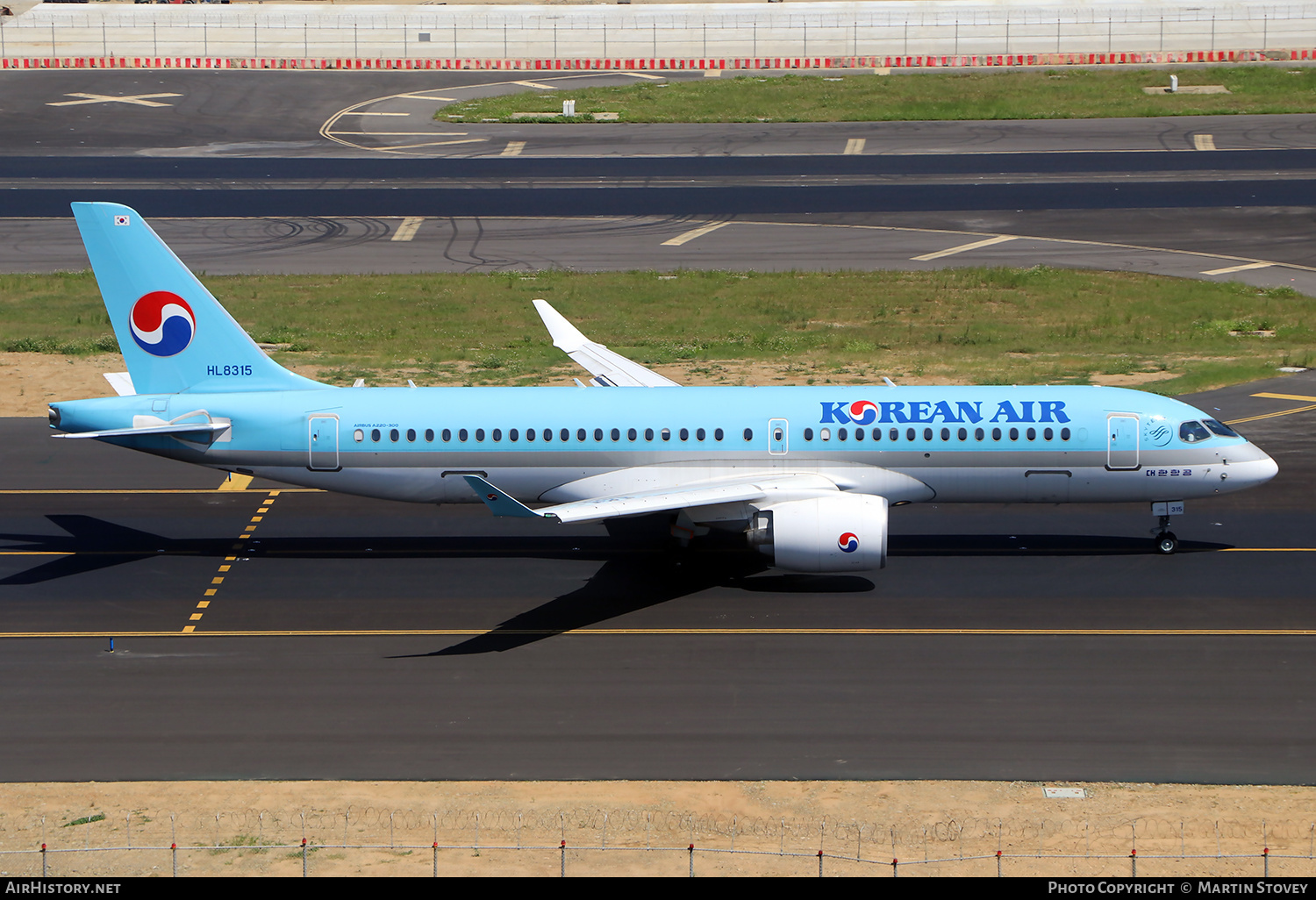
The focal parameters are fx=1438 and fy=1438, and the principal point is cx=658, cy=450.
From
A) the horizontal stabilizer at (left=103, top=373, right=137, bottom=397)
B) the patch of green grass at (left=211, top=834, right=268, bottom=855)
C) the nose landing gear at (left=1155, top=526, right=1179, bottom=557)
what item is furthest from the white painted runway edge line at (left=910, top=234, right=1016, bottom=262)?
the patch of green grass at (left=211, top=834, right=268, bottom=855)

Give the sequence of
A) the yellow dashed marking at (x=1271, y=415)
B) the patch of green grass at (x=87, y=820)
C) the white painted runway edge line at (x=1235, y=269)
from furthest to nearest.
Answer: the white painted runway edge line at (x=1235, y=269) < the yellow dashed marking at (x=1271, y=415) < the patch of green grass at (x=87, y=820)

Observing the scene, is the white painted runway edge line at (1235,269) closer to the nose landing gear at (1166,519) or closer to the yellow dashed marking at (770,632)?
the nose landing gear at (1166,519)

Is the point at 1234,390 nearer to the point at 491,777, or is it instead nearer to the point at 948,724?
the point at 948,724

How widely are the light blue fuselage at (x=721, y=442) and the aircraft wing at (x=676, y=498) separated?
0.58 meters

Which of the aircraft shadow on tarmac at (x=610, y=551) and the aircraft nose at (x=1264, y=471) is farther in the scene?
the aircraft nose at (x=1264, y=471)

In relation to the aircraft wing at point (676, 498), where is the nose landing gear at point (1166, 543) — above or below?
below

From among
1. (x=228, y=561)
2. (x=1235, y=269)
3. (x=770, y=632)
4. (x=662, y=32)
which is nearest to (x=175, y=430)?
(x=228, y=561)

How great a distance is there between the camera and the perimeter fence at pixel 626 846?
938 inches

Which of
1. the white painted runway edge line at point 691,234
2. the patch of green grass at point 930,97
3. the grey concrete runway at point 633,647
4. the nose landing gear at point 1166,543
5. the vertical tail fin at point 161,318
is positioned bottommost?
the grey concrete runway at point 633,647

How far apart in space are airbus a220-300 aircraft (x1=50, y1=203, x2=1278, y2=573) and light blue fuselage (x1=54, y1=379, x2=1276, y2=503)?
47 millimetres

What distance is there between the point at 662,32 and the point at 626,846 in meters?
111

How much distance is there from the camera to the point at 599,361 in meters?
46.5

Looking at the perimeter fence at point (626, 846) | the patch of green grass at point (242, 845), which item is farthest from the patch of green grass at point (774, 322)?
the patch of green grass at point (242, 845)

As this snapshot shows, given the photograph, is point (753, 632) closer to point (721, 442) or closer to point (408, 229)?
point (721, 442)
